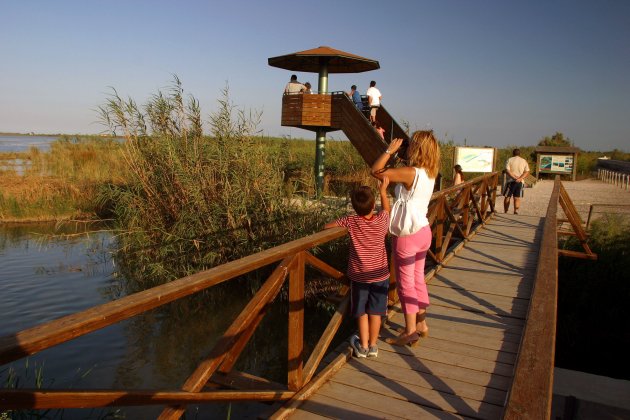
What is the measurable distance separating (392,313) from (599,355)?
5779 millimetres

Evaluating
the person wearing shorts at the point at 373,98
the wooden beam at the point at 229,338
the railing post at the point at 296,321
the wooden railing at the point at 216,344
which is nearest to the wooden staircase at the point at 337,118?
the person wearing shorts at the point at 373,98

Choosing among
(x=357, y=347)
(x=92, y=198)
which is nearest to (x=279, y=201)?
(x=357, y=347)

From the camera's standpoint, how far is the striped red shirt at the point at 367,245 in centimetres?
339

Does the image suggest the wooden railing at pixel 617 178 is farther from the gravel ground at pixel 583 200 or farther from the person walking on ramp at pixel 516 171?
the person walking on ramp at pixel 516 171

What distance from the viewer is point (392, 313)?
463 centimetres

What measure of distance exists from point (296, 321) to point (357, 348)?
83cm

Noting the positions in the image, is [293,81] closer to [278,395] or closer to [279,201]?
[279,201]

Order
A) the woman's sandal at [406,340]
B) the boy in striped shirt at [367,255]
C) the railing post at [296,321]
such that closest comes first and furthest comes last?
1. the railing post at [296,321]
2. the boy in striped shirt at [367,255]
3. the woman's sandal at [406,340]

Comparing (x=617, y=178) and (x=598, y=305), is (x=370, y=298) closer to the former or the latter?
(x=598, y=305)

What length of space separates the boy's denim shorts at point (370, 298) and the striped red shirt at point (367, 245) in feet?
0.15

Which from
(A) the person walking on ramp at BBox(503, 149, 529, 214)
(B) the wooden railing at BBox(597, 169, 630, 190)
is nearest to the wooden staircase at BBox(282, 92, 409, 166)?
(A) the person walking on ramp at BBox(503, 149, 529, 214)

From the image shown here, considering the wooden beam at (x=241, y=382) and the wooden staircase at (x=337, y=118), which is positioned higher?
the wooden staircase at (x=337, y=118)

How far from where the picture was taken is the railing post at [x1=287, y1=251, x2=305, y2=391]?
9.91ft

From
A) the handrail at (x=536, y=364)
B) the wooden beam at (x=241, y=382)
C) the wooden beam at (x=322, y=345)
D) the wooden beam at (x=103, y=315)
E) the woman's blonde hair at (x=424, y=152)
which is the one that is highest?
the woman's blonde hair at (x=424, y=152)
